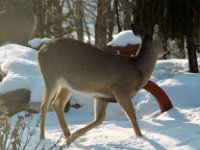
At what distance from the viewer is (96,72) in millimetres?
7266

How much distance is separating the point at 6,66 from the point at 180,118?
16.8 ft

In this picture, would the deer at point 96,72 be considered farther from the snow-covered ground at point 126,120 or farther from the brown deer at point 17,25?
the brown deer at point 17,25

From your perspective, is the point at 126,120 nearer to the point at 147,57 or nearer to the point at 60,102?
the point at 60,102

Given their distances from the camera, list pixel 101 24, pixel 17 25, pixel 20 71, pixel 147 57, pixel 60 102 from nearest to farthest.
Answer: pixel 147 57
pixel 60 102
pixel 20 71
pixel 17 25
pixel 101 24

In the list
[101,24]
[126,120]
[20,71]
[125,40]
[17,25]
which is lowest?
[126,120]

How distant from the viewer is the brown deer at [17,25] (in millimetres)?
19734

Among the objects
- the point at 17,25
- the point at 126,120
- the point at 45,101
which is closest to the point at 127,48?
the point at 126,120

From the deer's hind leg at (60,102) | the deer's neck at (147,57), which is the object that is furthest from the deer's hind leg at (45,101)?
the deer's neck at (147,57)

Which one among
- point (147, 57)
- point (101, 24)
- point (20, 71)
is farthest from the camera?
point (101, 24)

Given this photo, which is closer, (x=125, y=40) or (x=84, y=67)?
(x=84, y=67)

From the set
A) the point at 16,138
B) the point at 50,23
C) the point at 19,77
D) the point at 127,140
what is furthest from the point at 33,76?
the point at 50,23

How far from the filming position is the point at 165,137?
6.53m

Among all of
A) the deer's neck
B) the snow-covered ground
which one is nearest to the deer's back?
the deer's neck

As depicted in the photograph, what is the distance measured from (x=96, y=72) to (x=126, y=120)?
A: 227 cm
